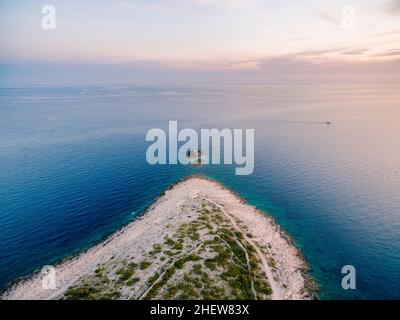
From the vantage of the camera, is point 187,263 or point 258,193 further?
point 258,193

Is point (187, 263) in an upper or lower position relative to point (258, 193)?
lower

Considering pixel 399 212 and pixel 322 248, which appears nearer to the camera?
pixel 322 248

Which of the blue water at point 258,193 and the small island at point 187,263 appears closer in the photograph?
the small island at point 187,263

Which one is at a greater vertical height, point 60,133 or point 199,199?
point 60,133

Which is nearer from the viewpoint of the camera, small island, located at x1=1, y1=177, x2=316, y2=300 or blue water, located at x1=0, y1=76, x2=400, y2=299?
small island, located at x1=1, y1=177, x2=316, y2=300
